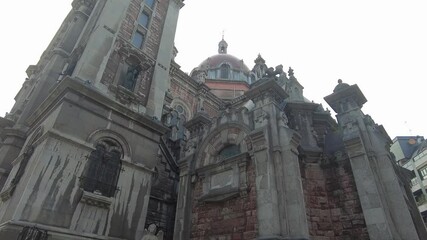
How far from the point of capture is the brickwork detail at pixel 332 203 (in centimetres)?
883

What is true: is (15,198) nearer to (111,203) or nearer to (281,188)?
(111,203)

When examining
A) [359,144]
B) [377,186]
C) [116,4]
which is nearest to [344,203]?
[377,186]

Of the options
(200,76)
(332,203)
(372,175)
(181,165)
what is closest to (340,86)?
(372,175)

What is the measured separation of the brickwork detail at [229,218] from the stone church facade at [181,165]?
0.13 ft

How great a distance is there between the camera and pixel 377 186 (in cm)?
880

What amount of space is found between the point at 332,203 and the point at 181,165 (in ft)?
20.1

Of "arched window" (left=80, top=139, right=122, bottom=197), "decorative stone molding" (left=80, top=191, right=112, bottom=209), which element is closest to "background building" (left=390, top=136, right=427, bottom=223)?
"arched window" (left=80, top=139, right=122, bottom=197)

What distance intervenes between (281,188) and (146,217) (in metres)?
5.72

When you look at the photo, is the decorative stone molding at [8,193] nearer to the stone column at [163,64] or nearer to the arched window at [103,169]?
the arched window at [103,169]

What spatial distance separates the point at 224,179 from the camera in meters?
10.5

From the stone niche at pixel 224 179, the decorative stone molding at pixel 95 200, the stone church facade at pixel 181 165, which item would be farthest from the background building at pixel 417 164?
the decorative stone molding at pixel 95 200

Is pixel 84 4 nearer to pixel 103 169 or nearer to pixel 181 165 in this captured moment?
pixel 103 169

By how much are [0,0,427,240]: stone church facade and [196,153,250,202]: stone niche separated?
0.04 metres

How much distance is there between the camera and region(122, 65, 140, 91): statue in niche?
1316cm
